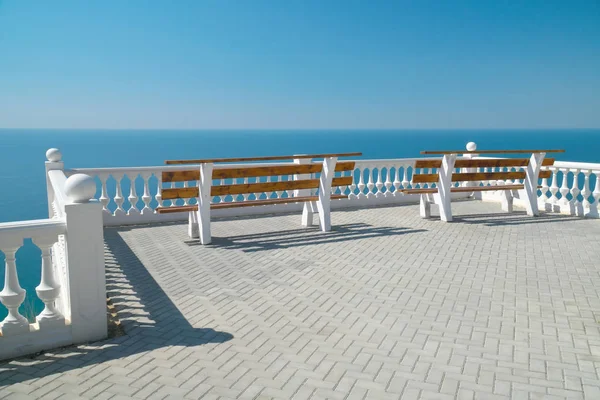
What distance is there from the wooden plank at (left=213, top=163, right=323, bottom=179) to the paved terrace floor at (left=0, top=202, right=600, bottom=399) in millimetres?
1093

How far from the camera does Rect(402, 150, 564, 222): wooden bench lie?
34.2 feet

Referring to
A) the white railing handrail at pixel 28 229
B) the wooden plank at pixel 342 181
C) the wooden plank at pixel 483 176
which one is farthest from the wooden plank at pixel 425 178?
the white railing handrail at pixel 28 229

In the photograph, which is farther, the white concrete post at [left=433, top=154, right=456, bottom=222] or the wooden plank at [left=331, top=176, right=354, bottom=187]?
the white concrete post at [left=433, top=154, right=456, bottom=222]

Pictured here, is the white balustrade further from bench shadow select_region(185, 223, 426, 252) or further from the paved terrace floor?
bench shadow select_region(185, 223, 426, 252)

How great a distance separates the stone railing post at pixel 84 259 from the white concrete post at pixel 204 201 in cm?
380

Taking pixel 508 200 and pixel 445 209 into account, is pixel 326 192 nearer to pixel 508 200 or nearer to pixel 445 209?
pixel 445 209

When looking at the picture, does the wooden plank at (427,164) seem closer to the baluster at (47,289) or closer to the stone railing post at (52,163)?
the stone railing post at (52,163)

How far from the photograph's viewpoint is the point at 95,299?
14.9ft

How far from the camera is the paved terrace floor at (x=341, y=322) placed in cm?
381

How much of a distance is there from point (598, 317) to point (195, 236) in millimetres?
5967

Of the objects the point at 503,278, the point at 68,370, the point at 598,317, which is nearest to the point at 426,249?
the point at 503,278

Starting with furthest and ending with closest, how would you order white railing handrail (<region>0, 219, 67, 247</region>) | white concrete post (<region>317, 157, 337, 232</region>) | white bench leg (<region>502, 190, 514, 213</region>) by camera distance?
white bench leg (<region>502, 190, 514, 213</region>)
white concrete post (<region>317, 157, 337, 232</region>)
white railing handrail (<region>0, 219, 67, 247</region>)

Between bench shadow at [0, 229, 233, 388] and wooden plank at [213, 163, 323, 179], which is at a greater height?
wooden plank at [213, 163, 323, 179]

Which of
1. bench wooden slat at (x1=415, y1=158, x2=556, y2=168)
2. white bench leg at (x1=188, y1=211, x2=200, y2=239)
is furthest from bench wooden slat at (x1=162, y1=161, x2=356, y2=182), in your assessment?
bench wooden slat at (x1=415, y1=158, x2=556, y2=168)
